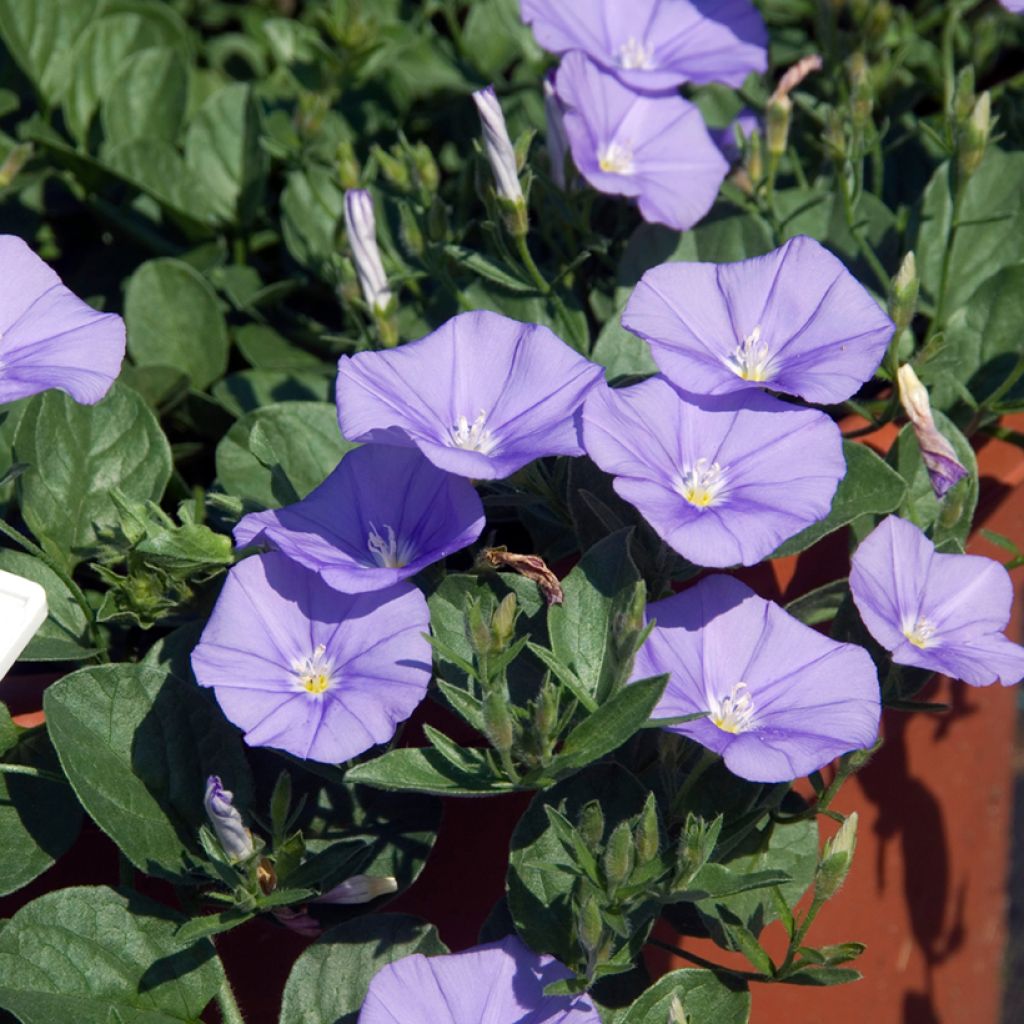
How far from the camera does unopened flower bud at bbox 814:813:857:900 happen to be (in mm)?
893

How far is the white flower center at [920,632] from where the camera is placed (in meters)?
0.95

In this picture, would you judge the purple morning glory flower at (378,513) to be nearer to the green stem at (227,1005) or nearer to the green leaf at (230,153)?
the green stem at (227,1005)

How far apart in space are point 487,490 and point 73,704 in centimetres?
A: 30

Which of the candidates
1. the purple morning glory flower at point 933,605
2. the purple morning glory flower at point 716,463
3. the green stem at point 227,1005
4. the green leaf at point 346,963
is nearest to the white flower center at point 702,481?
the purple morning glory flower at point 716,463

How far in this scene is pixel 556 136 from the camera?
118cm

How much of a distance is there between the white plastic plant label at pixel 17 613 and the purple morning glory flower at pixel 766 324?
40 cm

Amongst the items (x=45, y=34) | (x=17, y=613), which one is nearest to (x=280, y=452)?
(x=17, y=613)

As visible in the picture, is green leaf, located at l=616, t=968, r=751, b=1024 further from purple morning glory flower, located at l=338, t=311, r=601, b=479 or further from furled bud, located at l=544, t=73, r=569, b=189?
furled bud, located at l=544, t=73, r=569, b=189

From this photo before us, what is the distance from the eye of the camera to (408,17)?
1663 mm

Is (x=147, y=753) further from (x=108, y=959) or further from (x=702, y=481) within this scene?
(x=702, y=481)

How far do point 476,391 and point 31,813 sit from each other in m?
0.40

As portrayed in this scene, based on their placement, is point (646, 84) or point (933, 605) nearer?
point (933, 605)

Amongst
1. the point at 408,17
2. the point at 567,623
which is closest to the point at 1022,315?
the point at 567,623

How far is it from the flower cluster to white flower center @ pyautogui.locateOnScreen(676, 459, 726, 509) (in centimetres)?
33
